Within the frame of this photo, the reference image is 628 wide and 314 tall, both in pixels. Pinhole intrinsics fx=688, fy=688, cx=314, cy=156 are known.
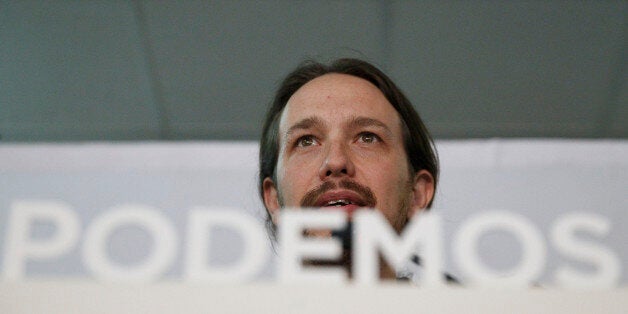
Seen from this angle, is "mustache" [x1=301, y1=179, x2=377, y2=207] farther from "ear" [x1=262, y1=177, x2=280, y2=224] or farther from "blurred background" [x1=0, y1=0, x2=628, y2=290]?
"blurred background" [x1=0, y1=0, x2=628, y2=290]

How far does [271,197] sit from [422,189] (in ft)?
0.84

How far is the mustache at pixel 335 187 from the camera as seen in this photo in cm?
89

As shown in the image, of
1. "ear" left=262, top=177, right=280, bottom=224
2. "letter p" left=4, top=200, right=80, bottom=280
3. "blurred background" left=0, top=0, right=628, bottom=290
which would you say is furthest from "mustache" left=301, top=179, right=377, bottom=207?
"blurred background" left=0, top=0, right=628, bottom=290

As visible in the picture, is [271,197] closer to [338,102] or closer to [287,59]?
[338,102]

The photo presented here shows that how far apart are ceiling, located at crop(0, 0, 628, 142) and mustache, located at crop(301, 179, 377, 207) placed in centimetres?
98

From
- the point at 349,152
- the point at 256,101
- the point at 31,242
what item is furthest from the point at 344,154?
the point at 256,101

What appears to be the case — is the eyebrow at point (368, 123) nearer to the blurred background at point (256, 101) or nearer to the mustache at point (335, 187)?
the mustache at point (335, 187)

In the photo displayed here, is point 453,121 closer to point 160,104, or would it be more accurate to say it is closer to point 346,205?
point 160,104

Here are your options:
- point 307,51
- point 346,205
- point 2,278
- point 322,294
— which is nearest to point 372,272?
point 322,294

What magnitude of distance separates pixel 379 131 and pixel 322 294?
2.16ft

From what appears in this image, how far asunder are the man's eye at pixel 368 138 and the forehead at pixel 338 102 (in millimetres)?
31

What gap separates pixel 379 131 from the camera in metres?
1.03

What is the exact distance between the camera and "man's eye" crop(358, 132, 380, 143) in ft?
3.31

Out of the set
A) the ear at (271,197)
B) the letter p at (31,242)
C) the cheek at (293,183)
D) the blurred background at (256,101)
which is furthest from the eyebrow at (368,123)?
the blurred background at (256,101)
